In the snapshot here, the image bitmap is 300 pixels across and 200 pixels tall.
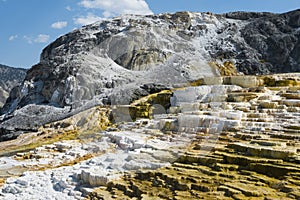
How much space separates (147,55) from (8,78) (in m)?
73.7

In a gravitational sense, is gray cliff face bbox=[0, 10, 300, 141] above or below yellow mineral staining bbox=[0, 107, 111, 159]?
above

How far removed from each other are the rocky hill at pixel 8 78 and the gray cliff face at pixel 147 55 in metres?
46.6

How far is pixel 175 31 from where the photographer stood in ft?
123

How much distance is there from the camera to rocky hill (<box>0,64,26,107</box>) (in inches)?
3267

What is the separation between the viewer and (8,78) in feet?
317

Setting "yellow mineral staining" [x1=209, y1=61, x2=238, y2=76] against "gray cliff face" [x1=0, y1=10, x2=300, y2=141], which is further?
"yellow mineral staining" [x1=209, y1=61, x2=238, y2=76]

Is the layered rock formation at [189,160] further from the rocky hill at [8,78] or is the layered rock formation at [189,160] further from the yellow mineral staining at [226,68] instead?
the rocky hill at [8,78]

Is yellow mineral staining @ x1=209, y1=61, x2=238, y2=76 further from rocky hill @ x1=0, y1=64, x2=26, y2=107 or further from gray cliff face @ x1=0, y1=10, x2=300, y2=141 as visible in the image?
rocky hill @ x1=0, y1=64, x2=26, y2=107

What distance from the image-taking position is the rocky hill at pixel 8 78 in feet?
272

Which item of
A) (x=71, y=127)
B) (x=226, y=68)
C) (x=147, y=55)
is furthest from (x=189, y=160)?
(x=226, y=68)

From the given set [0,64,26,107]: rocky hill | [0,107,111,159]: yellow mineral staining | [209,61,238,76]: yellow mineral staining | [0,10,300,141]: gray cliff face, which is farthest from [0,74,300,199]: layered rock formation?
[0,64,26,107]: rocky hill

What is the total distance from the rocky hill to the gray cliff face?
46.6 m

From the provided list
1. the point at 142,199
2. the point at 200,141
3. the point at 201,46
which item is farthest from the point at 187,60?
the point at 142,199

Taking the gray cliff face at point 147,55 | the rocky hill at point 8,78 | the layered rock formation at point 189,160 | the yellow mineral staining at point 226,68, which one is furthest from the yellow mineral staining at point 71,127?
the rocky hill at point 8,78
